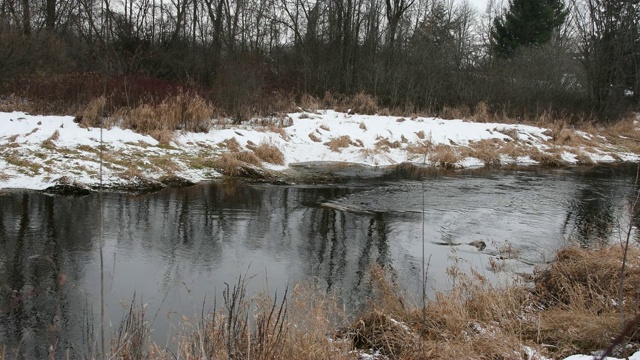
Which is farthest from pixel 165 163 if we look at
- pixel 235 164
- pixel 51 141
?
pixel 51 141

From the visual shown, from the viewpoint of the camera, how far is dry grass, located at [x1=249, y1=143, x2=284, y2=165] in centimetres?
1328

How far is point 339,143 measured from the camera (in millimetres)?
15641

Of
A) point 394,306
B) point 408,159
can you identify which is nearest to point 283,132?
point 408,159

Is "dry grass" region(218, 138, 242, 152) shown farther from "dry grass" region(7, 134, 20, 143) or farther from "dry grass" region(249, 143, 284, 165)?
"dry grass" region(7, 134, 20, 143)

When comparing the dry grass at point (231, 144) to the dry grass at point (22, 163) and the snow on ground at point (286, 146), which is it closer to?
the snow on ground at point (286, 146)

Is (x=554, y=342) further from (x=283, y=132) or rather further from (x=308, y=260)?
(x=283, y=132)

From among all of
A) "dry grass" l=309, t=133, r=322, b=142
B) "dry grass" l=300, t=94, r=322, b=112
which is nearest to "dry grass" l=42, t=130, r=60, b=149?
"dry grass" l=309, t=133, r=322, b=142

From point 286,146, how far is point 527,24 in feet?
77.0

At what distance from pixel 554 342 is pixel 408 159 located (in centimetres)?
1182

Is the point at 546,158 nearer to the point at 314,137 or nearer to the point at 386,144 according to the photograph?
the point at 386,144

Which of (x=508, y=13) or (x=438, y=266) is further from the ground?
(x=508, y=13)

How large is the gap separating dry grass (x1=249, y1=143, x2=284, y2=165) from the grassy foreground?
26.3 feet

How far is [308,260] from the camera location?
6586 mm

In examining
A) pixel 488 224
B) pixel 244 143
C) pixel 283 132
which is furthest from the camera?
pixel 283 132
